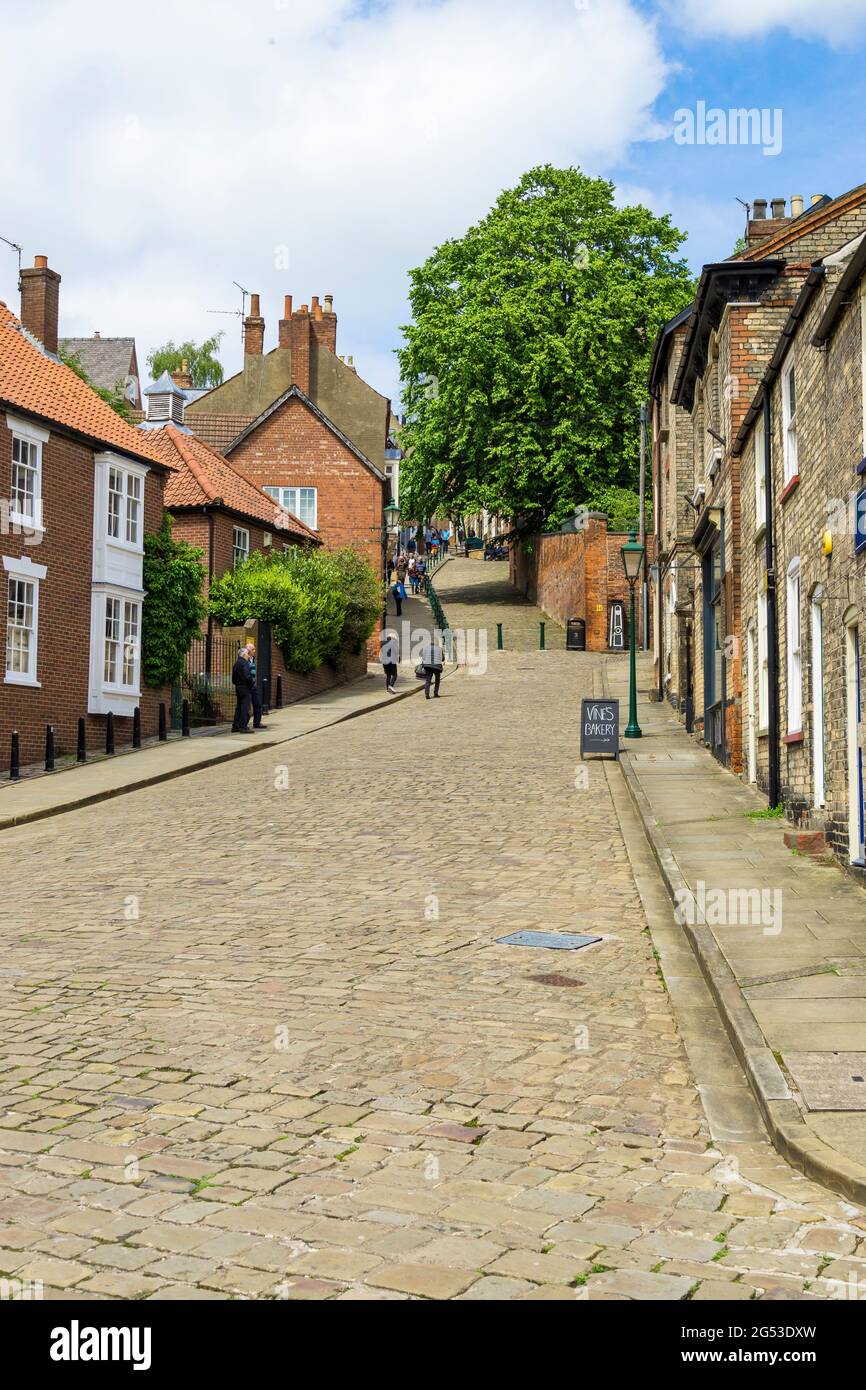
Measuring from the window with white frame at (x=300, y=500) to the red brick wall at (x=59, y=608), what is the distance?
67.1ft

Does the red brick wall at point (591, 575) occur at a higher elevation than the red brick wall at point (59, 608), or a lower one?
higher

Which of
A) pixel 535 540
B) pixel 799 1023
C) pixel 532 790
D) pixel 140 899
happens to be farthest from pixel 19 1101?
pixel 535 540

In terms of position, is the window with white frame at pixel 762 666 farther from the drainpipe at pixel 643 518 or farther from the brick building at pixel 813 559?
the drainpipe at pixel 643 518

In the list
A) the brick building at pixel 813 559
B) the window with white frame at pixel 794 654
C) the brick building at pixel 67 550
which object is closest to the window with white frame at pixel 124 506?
the brick building at pixel 67 550

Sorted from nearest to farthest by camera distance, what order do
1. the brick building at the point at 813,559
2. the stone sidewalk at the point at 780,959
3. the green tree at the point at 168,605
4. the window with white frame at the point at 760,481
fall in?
the stone sidewalk at the point at 780,959 → the brick building at the point at 813,559 → the window with white frame at the point at 760,481 → the green tree at the point at 168,605

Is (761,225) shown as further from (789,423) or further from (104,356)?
(104,356)

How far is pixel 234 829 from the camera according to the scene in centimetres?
1586

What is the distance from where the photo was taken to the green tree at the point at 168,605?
28.4m

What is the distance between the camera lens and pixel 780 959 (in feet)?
29.4

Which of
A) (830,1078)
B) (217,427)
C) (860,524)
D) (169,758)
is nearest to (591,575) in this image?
(217,427)

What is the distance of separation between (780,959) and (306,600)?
2573cm

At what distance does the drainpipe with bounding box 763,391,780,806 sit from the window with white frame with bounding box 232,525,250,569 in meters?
20.8

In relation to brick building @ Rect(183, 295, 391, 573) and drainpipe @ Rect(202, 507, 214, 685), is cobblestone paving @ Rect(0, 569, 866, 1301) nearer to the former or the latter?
drainpipe @ Rect(202, 507, 214, 685)

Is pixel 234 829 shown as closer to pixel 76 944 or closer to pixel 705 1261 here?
pixel 76 944
